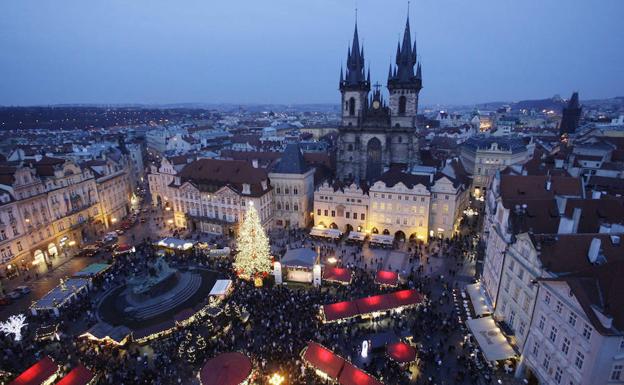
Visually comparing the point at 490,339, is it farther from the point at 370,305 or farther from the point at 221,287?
the point at 221,287

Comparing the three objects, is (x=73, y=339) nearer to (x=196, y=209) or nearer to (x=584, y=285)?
(x=196, y=209)

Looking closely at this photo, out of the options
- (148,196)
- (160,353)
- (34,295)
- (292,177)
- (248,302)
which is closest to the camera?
(160,353)

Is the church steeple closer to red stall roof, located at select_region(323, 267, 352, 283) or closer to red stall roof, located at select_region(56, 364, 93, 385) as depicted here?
red stall roof, located at select_region(323, 267, 352, 283)

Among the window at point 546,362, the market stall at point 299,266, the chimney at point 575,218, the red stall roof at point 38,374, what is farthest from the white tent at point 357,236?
the red stall roof at point 38,374

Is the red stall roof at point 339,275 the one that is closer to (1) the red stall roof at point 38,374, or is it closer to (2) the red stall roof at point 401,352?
(2) the red stall roof at point 401,352

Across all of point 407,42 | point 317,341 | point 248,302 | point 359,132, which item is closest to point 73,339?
point 248,302

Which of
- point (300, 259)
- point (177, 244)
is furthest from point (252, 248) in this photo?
point (177, 244)

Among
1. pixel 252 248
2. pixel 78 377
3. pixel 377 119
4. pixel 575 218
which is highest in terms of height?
pixel 377 119
